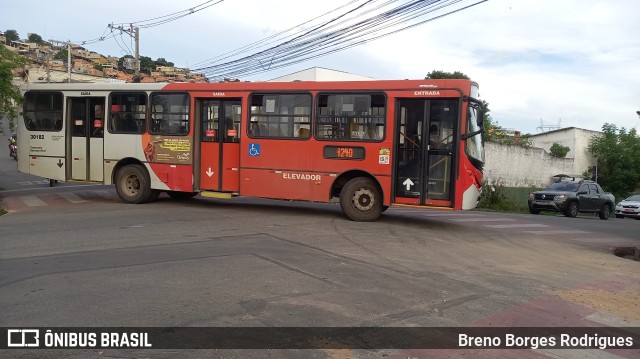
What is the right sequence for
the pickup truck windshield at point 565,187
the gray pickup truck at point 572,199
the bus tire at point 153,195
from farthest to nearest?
1. the pickup truck windshield at point 565,187
2. the gray pickup truck at point 572,199
3. the bus tire at point 153,195

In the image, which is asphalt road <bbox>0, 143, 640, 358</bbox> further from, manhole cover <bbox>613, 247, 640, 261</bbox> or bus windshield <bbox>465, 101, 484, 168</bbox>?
bus windshield <bbox>465, 101, 484, 168</bbox>

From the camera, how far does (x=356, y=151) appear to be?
11.0m

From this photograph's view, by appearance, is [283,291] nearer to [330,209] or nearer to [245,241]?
[245,241]

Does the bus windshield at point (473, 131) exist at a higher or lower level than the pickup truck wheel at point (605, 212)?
higher

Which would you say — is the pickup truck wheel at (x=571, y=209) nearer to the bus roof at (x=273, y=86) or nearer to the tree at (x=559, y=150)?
the bus roof at (x=273, y=86)

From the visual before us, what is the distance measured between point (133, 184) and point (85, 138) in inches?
75.5

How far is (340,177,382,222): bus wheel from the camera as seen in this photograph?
1102 centimetres

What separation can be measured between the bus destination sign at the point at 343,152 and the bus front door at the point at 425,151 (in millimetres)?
859

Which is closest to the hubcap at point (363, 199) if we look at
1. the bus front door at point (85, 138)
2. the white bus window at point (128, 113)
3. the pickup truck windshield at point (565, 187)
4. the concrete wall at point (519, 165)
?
the white bus window at point (128, 113)

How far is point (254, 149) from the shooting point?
11.9 meters

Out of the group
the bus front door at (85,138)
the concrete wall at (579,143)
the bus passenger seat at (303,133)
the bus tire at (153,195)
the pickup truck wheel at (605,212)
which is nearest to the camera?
the bus passenger seat at (303,133)

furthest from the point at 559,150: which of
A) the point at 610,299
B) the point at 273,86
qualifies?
the point at 610,299

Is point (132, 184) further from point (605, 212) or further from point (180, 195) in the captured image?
point (605, 212)

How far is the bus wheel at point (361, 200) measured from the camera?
36.1 feet
